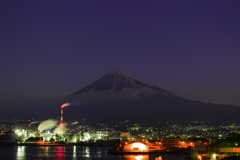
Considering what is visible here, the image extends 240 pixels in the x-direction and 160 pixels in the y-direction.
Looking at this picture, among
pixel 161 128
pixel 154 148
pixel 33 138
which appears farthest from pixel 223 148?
pixel 161 128

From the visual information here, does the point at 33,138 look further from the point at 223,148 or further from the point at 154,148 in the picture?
the point at 223,148

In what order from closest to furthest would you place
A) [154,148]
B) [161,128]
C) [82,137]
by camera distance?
[154,148], [82,137], [161,128]

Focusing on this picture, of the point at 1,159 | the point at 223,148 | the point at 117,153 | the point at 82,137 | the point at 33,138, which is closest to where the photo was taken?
the point at 223,148

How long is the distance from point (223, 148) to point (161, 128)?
519 ft

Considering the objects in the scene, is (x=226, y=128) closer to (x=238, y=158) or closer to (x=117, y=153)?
(x=117, y=153)

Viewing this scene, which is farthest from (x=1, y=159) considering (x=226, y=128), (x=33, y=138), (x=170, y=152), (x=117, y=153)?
(x=226, y=128)

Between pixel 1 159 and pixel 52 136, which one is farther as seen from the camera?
pixel 52 136

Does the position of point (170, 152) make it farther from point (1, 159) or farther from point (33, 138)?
point (33, 138)

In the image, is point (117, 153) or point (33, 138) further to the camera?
point (33, 138)

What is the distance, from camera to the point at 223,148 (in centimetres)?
4028

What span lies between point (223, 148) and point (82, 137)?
412ft

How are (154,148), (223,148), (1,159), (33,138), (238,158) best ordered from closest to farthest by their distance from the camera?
(238,158) → (223,148) → (1,159) → (154,148) → (33,138)

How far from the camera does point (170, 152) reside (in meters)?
81.8

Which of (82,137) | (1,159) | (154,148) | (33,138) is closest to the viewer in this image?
(1,159)
